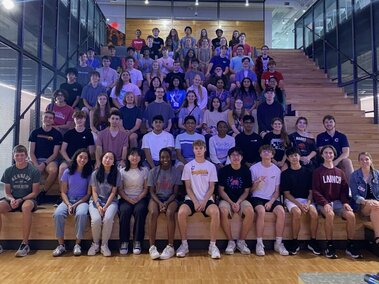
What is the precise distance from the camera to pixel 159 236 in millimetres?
3762

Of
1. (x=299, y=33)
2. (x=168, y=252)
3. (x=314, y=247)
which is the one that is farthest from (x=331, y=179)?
(x=299, y=33)

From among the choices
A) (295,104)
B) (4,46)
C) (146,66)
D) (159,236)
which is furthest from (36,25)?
(295,104)

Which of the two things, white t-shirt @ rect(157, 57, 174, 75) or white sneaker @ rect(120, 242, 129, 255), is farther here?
white t-shirt @ rect(157, 57, 174, 75)

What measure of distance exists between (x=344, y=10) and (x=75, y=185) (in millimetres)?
7485

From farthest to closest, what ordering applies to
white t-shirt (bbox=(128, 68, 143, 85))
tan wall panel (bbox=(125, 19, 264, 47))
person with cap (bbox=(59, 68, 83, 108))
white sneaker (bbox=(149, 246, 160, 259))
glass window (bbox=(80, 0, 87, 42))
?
tan wall panel (bbox=(125, 19, 264, 47)) < glass window (bbox=(80, 0, 87, 42)) < white t-shirt (bbox=(128, 68, 143, 85)) < person with cap (bbox=(59, 68, 83, 108)) < white sneaker (bbox=(149, 246, 160, 259))

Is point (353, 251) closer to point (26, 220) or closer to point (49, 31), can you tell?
point (26, 220)

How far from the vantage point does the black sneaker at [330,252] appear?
3.52 m

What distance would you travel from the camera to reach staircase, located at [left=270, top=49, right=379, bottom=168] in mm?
5941

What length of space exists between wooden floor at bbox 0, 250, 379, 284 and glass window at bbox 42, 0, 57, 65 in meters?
3.77

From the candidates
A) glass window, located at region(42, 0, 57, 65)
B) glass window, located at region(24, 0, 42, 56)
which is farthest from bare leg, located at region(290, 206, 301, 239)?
glass window, located at region(42, 0, 57, 65)

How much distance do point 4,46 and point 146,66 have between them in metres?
3.31

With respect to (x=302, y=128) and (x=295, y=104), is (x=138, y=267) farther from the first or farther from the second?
(x=295, y=104)

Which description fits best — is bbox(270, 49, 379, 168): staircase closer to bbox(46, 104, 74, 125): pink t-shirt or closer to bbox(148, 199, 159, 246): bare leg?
bbox(148, 199, 159, 246): bare leg

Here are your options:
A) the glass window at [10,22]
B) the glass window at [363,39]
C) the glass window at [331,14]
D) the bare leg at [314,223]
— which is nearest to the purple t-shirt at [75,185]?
the glass window at [10,22]
